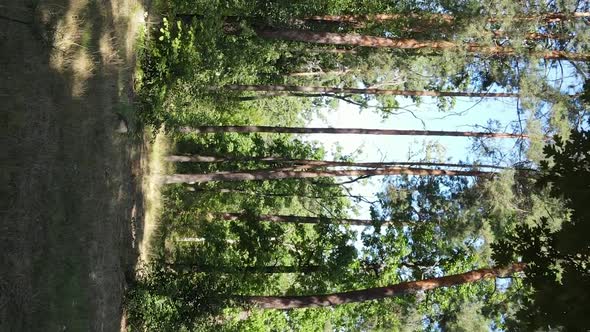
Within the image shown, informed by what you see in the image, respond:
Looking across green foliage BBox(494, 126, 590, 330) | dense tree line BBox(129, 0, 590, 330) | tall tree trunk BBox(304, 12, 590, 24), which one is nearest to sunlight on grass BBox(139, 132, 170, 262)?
dense tree line BBox(129, 0, 590, 330)

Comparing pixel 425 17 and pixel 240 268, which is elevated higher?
pixel 425 17

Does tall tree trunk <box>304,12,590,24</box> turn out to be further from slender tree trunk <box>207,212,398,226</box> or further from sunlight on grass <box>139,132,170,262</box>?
slender tree trunk <box>207,212,398,226</box>

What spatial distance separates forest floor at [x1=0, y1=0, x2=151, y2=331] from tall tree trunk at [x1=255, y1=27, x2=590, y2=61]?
407 cm

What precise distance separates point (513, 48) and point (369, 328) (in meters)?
11.9

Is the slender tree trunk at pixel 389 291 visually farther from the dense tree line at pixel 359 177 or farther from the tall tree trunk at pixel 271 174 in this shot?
the tall tree trunk at pixel 271 174

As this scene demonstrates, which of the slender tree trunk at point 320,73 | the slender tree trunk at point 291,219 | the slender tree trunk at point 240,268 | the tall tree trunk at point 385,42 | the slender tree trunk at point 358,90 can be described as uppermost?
the tall tree trunk at point 385,42

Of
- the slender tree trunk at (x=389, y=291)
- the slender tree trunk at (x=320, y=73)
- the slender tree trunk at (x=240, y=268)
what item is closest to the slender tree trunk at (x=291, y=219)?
the slender tree trunk at (x=240, y=268)

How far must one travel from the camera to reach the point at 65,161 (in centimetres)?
1106

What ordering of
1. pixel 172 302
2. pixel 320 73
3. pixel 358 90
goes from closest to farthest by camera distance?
1. pixel 172 302
2. pixel 358 90
3. pixel 320 73

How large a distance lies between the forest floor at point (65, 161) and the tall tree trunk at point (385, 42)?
407 cm

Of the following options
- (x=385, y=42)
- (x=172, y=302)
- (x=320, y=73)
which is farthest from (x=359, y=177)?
(x=172, y=302)

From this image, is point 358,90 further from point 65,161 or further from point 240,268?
point 65,161

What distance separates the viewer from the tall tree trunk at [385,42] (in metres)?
15.8

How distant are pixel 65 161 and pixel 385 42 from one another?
391 inches
